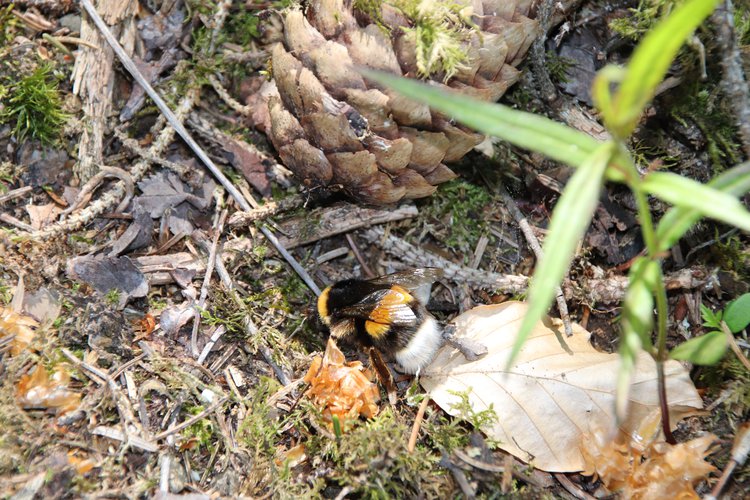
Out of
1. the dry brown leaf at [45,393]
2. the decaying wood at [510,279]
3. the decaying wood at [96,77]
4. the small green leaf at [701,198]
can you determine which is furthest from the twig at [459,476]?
the decaying wood at [96,77]

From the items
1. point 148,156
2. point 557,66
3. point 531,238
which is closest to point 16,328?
point 148,156

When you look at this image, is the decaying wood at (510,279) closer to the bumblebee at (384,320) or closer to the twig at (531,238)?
the twig at (531,238)

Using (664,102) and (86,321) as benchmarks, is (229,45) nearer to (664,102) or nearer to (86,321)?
(86,321)

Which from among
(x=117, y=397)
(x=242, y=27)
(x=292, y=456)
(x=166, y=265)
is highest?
(x=242, y=27)

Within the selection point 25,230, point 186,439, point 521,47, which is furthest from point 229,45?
point 186,439

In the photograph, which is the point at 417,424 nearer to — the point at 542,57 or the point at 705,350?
the point at 705,350

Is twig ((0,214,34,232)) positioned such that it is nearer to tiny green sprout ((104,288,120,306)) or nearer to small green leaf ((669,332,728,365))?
tiny green sprout ((104,288,120,306))

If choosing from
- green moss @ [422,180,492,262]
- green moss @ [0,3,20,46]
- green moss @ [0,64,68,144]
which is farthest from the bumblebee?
green moss @ [0,3,20,46]
